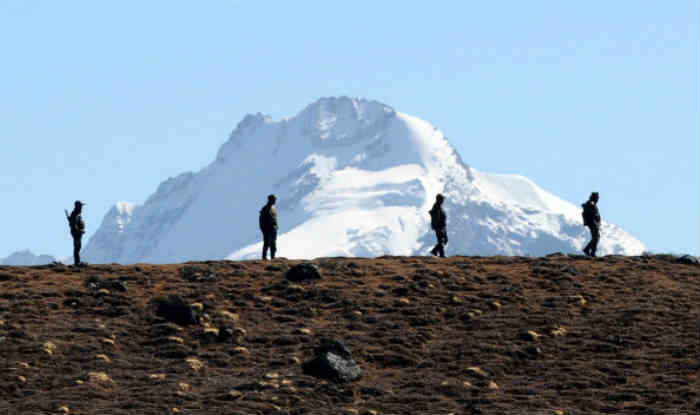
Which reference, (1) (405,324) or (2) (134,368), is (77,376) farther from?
(1) (405,324)

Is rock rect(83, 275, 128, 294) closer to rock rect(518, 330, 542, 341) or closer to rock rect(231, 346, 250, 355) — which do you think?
rock rect(231, 346, 250, 355)

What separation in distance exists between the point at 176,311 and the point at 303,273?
718 centimetres

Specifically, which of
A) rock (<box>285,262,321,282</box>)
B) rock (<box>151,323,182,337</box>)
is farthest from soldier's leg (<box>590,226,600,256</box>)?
rock (<box>151,323,182,337</box>)

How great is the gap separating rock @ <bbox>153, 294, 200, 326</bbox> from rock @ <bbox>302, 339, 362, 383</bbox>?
6303 mm

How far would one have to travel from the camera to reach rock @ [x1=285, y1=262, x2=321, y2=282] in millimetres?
59094

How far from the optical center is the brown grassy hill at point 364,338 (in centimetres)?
4603

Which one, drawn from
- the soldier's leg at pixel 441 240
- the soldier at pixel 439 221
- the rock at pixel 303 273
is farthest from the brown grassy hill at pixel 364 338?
the soldier at pixel 439 221

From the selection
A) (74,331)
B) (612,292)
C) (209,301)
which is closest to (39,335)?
(74,331)

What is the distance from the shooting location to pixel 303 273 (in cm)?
5919

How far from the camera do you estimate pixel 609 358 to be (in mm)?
50562

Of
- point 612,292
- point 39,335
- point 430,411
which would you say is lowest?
point 430,411

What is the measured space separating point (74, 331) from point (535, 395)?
16.2 m

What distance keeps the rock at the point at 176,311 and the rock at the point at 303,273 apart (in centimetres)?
612

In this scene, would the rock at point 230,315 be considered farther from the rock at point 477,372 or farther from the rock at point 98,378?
the rock at point 477,372
